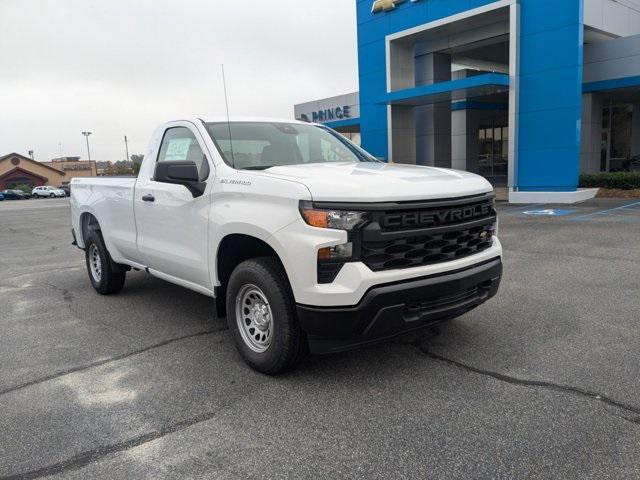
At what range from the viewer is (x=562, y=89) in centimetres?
1681

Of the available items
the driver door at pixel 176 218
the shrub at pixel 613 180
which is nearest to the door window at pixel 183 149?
the driver door at pixel 176 218

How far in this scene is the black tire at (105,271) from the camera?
21.5 feet

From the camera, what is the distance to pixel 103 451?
3.05m

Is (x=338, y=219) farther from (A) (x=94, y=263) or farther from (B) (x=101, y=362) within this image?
(A) (x=94, y=263)

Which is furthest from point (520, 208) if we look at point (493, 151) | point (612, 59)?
point (493, 151)

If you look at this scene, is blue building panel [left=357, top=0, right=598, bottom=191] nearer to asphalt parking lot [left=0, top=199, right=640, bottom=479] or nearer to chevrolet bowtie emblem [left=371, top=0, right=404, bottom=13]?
chevrolet bowtie emblem [left=371, top=0, right=404, bottom=13]

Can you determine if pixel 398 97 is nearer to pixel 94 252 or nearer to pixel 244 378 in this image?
pixel 94 252

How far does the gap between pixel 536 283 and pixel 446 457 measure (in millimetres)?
4203

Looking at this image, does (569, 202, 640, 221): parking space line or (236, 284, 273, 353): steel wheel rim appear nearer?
(236, 284, 273, 353): steel wheel rim

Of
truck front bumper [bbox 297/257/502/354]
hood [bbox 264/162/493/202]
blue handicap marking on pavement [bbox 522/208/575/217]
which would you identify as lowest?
blue handicap marking on pavement [bbox 522/208/575/217]

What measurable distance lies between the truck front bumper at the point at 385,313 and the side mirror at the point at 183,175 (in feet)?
4.92

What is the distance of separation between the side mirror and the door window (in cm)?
11

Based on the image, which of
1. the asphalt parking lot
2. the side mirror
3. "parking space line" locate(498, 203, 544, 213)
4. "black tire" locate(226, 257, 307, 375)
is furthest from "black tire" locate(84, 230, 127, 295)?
"parking space line" locate(498, 203, 544, 213)

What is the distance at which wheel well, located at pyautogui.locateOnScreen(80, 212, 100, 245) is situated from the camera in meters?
6.88
